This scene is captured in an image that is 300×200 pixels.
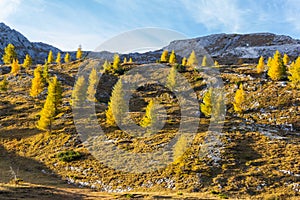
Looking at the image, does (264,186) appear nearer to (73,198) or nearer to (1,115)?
(73,198)

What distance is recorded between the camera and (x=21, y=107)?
73688mm

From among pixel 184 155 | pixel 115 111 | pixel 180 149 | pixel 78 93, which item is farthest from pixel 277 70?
pixel 78 93

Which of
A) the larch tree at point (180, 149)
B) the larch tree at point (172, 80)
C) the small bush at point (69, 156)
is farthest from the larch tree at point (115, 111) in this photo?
the larch tree at point (172, 80)

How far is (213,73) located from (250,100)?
2822cm

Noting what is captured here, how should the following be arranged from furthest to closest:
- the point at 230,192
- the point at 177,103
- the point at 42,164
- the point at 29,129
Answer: the point at 177,103, the point at 29,129, the point at 42,164, the point at 230,192

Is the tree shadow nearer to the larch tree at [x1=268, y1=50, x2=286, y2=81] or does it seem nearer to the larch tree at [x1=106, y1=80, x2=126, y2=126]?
the larch tree at [x1=106, y1=80, x2=126, y2=126]

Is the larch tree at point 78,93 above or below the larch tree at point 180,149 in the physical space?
above

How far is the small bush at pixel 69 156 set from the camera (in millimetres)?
47825

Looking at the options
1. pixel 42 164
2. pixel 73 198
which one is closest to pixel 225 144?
pixel 73 198

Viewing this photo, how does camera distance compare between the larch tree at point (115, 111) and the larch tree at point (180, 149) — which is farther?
the larch tree at point (115, 111)

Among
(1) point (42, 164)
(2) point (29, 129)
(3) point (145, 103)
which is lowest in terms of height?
(1) point (42, 164)

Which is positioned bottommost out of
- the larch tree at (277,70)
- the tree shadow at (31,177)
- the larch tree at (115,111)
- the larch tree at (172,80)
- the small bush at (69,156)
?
the tree shadow at (31,177)

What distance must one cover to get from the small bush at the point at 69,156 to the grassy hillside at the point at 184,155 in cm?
50

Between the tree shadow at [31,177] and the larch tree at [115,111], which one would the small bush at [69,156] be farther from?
the larch tree at [115,111]
